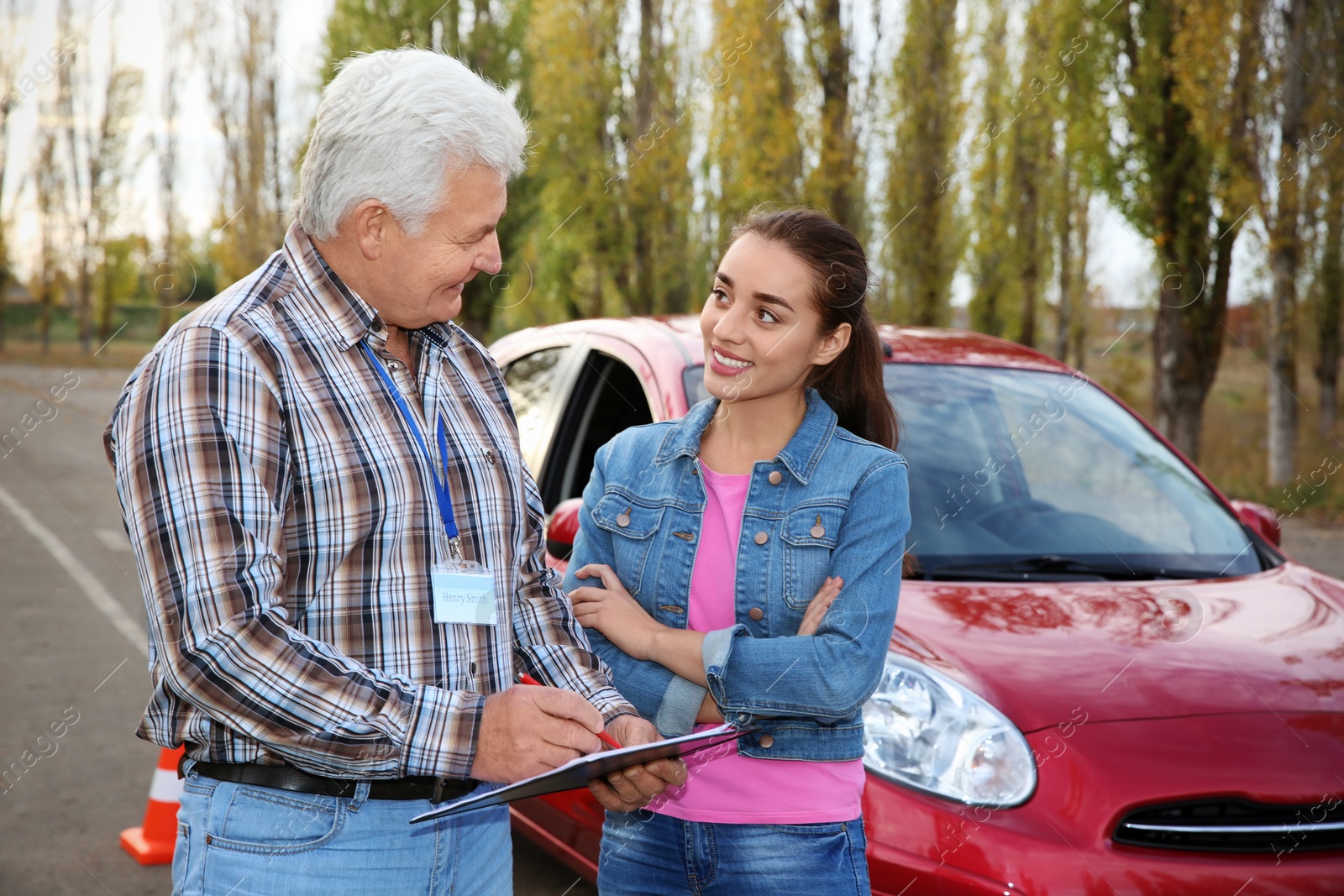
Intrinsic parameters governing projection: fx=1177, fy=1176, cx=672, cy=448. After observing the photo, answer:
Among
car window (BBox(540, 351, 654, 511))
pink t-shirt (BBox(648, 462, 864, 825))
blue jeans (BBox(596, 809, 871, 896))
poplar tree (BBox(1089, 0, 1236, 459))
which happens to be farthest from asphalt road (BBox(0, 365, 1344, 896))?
poplar tree (BBox(1089, 0, 1236, 459))

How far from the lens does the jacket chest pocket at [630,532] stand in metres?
2.18

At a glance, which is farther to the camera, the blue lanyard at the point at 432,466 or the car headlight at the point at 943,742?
the car headlight at the point at 943,742

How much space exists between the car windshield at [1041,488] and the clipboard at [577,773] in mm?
1442

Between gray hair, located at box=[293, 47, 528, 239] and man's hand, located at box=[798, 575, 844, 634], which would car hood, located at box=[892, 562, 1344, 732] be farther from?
gray hair, located at box=[293, 47, 528, 239]

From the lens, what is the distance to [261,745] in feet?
5.15

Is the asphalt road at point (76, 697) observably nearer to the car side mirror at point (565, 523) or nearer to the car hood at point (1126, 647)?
the car side mirror at point (565, 523)

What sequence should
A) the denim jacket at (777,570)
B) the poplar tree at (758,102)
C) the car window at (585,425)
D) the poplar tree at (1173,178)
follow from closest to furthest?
1. the denim jacket at (777,570)
2. the car window at (585,425)
3. the poplar tree at (1173,178)
4. the poplar tree at (758,102)

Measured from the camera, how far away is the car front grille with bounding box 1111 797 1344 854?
2.32 metres

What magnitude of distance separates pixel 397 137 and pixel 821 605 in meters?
1.02

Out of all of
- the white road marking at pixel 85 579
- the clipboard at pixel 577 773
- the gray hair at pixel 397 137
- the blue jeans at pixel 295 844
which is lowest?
the white road marking at pixel 85 579

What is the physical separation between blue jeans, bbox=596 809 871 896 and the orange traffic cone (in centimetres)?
240

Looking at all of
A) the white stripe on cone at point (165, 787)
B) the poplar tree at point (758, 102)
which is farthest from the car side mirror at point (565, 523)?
the poplar tree at point (758, 102)

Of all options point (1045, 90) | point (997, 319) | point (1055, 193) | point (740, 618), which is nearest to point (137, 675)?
point (740, 618)

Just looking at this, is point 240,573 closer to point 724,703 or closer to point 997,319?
A: point 724,703
